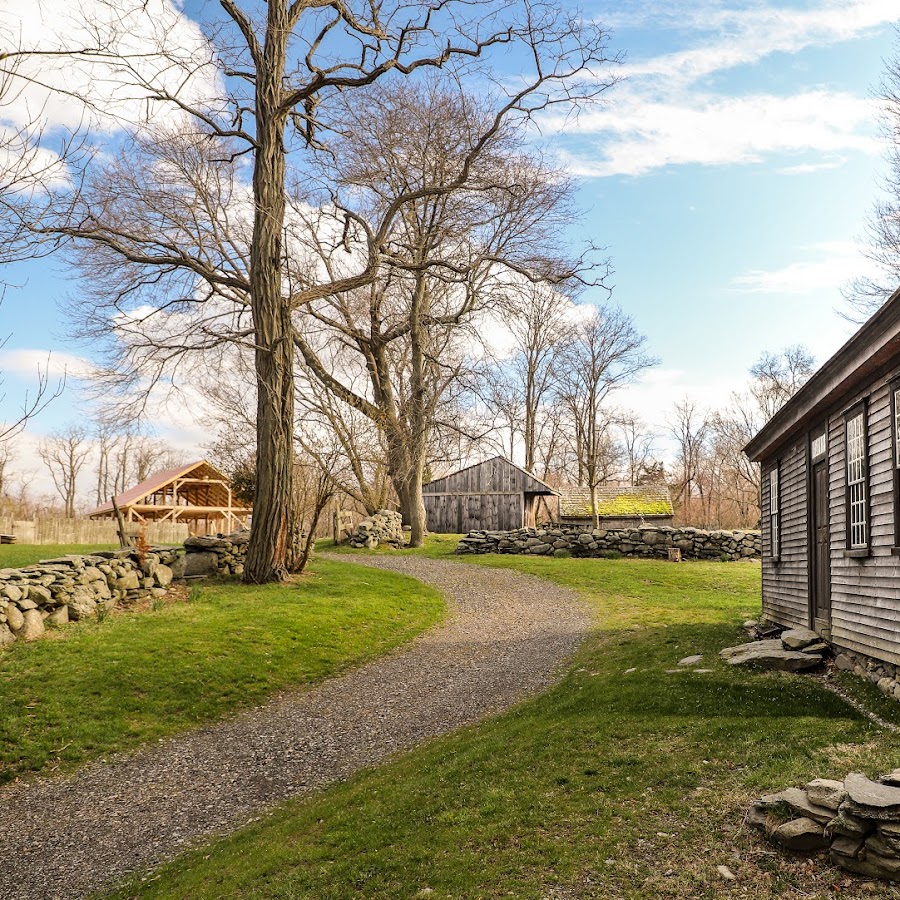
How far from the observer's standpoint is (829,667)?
974 cm

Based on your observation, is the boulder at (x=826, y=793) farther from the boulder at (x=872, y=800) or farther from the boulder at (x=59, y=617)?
the boulder at (x=59, y=617)

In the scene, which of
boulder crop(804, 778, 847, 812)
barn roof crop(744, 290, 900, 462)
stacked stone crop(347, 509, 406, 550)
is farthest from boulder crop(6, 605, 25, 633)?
stacked stone crop(347, 509, 406, 550)

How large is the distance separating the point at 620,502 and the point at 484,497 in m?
6.99

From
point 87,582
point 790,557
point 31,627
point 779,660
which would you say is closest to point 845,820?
point 779,660

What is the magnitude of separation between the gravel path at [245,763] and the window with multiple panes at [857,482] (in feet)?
15.5

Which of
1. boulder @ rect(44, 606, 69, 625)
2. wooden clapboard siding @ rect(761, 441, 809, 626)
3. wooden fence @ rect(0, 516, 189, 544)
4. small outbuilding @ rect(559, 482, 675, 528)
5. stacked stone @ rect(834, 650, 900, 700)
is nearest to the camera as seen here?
stacked stone @ rect(834, 650, 900, 700)

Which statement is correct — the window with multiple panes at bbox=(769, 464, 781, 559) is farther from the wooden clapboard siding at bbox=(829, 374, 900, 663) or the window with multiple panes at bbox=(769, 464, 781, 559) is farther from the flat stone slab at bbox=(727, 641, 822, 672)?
the flat stone slab at bbox=(727, 641, 822, 672)

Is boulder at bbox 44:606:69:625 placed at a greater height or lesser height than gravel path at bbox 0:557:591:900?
greater

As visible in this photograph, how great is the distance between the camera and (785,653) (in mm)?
9773

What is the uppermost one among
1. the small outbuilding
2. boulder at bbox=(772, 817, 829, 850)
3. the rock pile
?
the small outbuilding

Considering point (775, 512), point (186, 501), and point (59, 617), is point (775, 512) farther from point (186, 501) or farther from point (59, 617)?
point (186, 501)

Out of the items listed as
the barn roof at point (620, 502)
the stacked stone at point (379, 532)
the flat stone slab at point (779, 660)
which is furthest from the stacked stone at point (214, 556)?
the barn roof at point (620, 502)

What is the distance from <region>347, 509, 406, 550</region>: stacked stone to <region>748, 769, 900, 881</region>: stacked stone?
78.2ft

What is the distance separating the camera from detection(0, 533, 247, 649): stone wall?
11445mm
